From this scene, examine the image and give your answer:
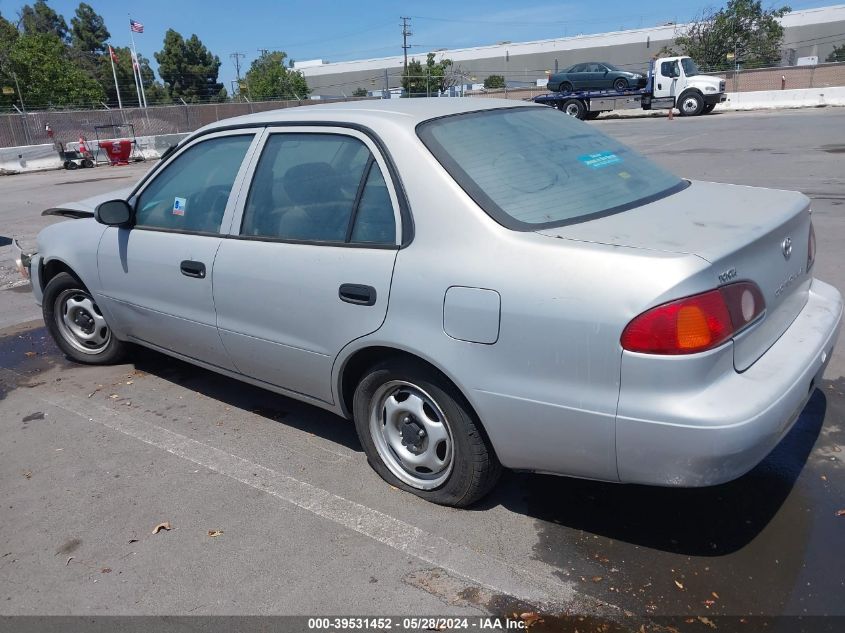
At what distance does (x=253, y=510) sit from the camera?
333cm

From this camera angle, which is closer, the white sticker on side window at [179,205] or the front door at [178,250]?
the front door at [178,250]

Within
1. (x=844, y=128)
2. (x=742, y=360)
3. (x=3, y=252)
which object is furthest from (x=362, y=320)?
(x=844, y=128)

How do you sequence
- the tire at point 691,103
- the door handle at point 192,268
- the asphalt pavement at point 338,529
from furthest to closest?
the tire at point 691,103
the door handle at point 192,268
the asphalt pavement at point 338,529

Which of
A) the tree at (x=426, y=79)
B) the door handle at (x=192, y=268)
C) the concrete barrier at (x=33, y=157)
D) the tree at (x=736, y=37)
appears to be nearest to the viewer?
the door handle at (x=192, y=268)

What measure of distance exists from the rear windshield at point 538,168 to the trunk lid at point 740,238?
0.12 metres

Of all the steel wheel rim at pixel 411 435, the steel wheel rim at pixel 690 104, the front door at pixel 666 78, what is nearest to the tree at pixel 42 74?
the front door at pixel 666 78

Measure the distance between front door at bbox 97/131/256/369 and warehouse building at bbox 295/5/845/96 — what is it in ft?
239

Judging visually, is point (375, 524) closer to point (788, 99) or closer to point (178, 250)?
point (178, 250)

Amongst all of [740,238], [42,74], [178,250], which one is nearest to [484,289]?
[740,238]

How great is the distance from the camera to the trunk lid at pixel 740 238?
8.48 feet

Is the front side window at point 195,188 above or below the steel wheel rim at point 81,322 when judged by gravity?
above

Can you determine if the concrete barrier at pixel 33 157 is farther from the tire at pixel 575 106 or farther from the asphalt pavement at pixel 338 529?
the asphalt pavement at pixel 338 529

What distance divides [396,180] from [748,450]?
1.75m

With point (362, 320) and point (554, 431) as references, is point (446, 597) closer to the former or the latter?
point (554, 431)
